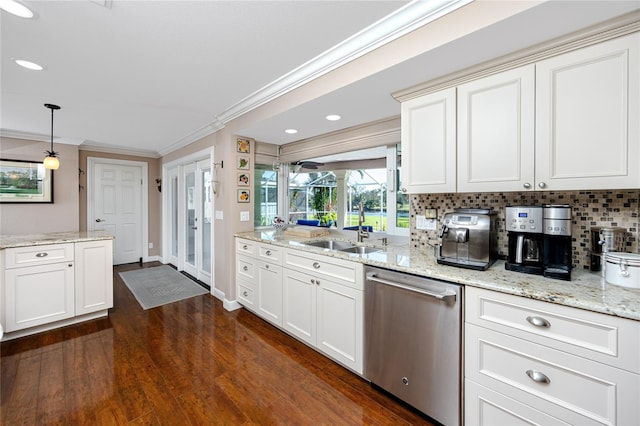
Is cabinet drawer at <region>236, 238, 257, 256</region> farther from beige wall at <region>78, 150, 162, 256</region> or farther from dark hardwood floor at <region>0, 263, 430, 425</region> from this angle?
beige wall at <region>78, 150, 162, 256</region>

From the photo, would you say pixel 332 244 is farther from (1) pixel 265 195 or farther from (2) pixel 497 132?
(2) pixel 497 132

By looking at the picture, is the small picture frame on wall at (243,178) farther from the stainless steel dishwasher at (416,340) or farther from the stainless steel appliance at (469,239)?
the stainless steel appliance at (469,239)

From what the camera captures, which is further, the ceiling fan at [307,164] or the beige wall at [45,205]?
the beige wall at [45,205]

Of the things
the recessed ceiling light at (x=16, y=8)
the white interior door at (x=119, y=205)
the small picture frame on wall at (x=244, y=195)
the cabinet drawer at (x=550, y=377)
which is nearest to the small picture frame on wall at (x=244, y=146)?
the small picture frame on wall at (x=244, y=195)

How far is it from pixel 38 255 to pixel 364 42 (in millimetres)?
3551

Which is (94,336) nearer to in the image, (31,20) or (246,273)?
(246,273)

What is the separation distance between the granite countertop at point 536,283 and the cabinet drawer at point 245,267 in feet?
4.68

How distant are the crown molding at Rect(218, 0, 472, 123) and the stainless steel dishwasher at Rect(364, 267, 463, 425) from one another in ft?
4.72

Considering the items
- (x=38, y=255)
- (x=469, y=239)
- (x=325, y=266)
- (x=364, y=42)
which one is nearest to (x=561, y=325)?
(x=469, y=239)

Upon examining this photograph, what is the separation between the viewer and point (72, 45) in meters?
1.83

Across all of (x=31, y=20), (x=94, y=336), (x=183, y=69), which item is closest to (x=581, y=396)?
(x=183, y=69)

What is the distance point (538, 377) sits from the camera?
1265 millimetres

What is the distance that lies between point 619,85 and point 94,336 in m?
4.30

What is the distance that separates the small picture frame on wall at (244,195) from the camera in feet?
11.3
